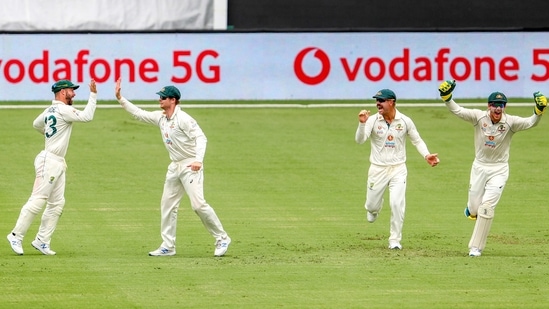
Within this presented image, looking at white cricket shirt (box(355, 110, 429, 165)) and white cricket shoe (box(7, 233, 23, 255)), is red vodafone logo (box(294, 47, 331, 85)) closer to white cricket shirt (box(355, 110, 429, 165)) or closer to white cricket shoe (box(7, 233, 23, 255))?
white cricket shirt (box(355, 110, 429, 165))

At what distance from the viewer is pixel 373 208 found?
52.6 ft

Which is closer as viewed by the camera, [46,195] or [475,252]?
[46,195]

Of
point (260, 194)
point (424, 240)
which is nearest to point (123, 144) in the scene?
point (260, 194)

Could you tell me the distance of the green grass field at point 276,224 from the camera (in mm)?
12930

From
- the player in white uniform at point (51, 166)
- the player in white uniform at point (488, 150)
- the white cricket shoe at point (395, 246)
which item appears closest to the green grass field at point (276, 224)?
the white cricket shoe at point (395, 246)

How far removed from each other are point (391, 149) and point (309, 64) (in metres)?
12.8

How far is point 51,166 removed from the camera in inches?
583

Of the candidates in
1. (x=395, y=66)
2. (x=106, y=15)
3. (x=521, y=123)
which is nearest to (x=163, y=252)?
(x=521, y=123)

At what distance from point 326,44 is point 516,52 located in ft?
14.2

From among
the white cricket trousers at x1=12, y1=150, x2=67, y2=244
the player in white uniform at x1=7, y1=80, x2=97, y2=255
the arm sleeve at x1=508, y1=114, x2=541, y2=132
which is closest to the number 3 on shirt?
the player in white uniform at x1=7, y1=80, x2=97, y2=255

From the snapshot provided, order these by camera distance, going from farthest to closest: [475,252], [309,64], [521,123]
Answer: [309,64]
[521,123]
[475,252]

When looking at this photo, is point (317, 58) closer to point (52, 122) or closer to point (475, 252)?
point (475, 252)

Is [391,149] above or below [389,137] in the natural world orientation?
below

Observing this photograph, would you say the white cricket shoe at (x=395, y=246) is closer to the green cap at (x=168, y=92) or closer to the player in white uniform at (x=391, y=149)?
the player in white uniform at (x=391, y=149)
